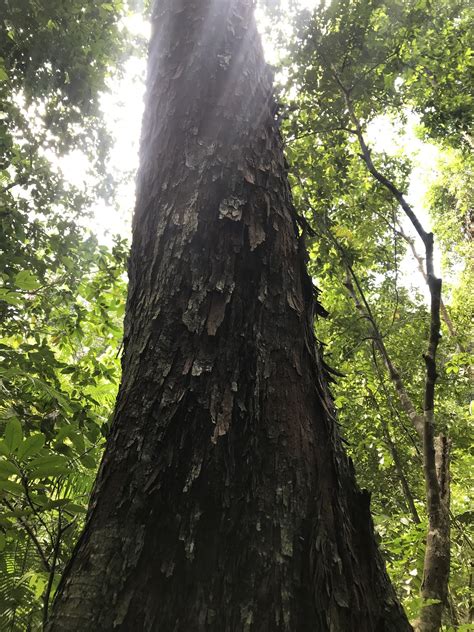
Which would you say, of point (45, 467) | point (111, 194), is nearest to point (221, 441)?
point (45, 467)

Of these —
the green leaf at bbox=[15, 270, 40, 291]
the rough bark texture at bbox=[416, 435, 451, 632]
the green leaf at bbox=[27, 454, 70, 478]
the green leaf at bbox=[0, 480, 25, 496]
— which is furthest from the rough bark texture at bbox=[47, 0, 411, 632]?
the rough bark texture at bbox=[416, 435, 451, 632]

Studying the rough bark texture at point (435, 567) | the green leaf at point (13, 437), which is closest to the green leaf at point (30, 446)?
the green leaf at point (13, 437)

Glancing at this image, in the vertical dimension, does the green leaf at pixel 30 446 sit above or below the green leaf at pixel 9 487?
above

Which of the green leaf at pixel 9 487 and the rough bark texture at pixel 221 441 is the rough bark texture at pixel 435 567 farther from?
the green leaf at pixel 9 487

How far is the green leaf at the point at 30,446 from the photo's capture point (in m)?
0.91

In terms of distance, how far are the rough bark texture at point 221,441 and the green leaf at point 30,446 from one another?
6.6 inches

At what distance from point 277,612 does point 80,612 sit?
0.31 m

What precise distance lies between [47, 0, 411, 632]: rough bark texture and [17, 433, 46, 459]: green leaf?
0.55 ft

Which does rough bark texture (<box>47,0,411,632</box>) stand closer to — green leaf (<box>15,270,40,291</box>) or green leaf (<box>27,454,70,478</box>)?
green leaf (<box>27,454,70,478</box>)

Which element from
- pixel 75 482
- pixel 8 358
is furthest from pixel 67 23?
pixel 75 482

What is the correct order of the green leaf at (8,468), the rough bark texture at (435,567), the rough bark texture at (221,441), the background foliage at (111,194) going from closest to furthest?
1. the rough bark texture at (221,441)
2. the green leaf at (8,468)
3. the rough bark texture at (435,567)
4. the background foliage at (111,194)

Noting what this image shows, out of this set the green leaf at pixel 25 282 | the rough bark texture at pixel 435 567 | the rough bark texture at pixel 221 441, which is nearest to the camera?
the rough bark texture at pixel 221 441

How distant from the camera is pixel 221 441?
0.79m

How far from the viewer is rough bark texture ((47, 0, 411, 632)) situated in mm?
667
